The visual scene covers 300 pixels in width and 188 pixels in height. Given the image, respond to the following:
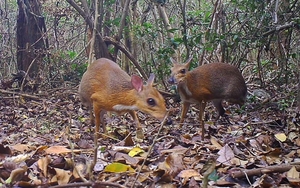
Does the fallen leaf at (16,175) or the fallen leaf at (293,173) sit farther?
the fallen leaf at (293,173)

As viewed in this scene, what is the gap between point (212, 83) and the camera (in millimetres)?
7699

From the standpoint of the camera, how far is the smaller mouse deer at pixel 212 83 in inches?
294

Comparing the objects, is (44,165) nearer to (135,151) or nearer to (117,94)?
(135,151)

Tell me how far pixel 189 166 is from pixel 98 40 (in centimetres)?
605

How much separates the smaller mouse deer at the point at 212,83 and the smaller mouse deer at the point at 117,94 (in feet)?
6.25

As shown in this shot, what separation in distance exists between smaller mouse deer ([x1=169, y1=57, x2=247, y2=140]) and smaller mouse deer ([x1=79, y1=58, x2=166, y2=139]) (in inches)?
75.1

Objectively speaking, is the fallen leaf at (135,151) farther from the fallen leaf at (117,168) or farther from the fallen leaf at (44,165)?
the fallen leaf at (44,165)

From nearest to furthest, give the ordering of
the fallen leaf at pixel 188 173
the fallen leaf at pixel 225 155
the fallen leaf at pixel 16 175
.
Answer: the fallen leaf at pixel 16 175, the fallen leaf at pixel 188 173, the fallen leaf at pixel 225 155

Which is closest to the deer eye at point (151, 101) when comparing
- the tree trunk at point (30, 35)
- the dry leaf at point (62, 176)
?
the dry leaf at point (62, 176)

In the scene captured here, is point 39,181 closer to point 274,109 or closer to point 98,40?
point 274,109

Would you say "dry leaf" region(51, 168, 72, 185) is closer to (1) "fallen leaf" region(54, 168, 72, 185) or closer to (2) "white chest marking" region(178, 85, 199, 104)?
(1) "fallen leaf" region(54, 168, 72, 185)

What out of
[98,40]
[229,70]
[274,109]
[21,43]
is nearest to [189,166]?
[274,109]

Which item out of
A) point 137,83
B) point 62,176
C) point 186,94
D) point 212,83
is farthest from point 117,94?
point 212,83

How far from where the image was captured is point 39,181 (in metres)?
2.75
